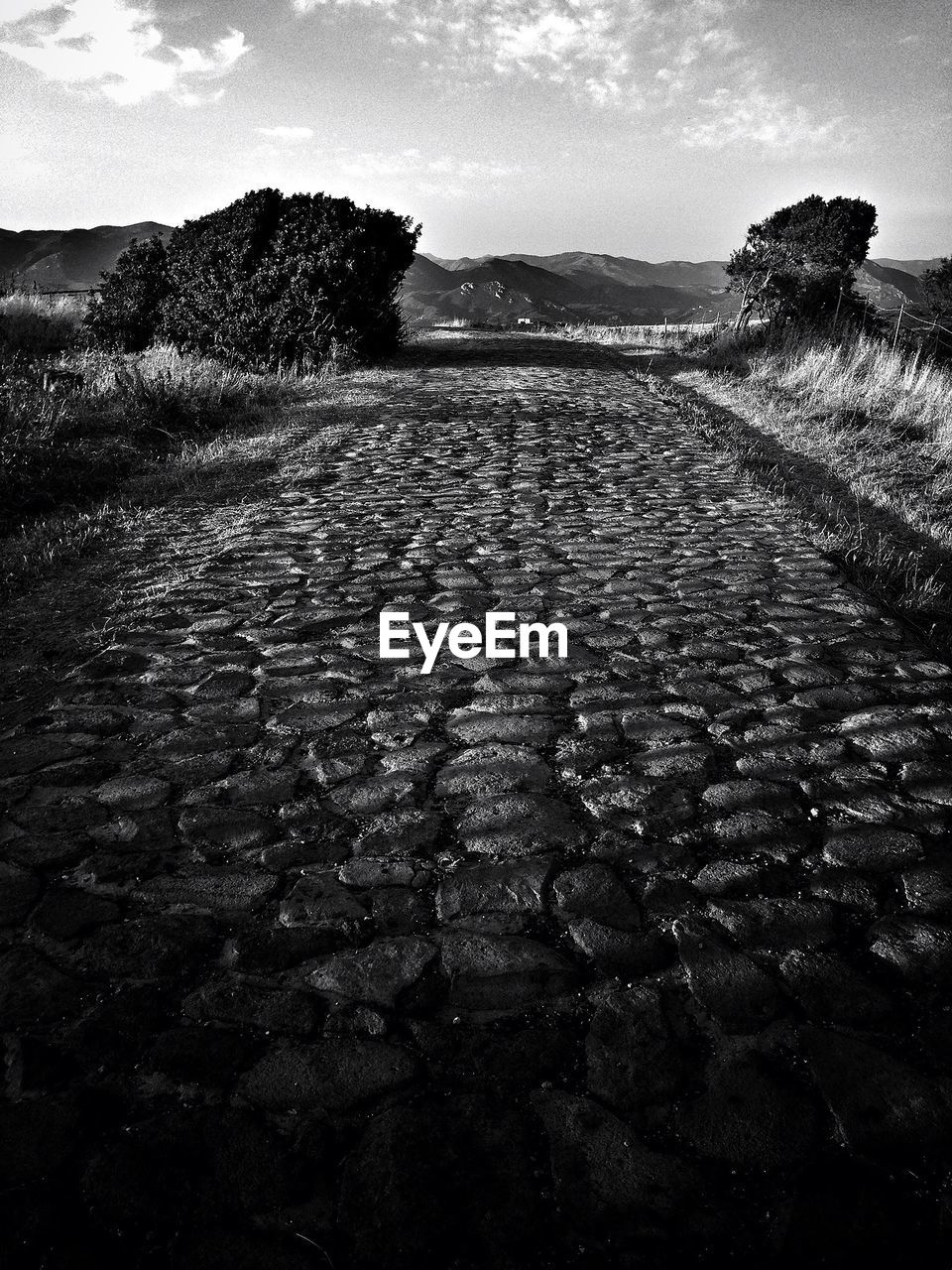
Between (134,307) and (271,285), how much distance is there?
3840 millimetres

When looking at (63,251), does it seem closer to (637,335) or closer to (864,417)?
(637,335)

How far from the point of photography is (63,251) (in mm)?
65250

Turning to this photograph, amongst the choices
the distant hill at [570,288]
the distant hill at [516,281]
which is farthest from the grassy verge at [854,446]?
the distant hill at [570,288]

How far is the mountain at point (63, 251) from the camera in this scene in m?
62.6

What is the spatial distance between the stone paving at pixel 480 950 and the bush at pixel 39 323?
13.5 m

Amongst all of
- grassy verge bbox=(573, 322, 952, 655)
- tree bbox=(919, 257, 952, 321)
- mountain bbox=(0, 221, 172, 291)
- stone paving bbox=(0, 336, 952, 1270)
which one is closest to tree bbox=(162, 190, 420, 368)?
grassy verge bbox=(573, 322, 952, 655)

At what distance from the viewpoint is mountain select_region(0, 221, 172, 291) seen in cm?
6259

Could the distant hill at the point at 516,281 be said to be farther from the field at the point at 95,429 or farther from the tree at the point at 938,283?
the field at the point at 95,429

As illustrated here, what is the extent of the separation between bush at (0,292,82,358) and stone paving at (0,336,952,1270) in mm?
13516

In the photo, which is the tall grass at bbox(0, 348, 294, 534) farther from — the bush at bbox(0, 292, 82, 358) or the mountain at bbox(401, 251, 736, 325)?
the mountain at bbox(401, 251, 736, 325)

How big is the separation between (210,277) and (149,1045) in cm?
1574

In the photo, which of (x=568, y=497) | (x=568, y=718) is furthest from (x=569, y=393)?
(x=568, y=718)

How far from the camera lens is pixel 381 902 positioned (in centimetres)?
220

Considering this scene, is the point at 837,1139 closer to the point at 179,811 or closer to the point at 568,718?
the point at 568,718
